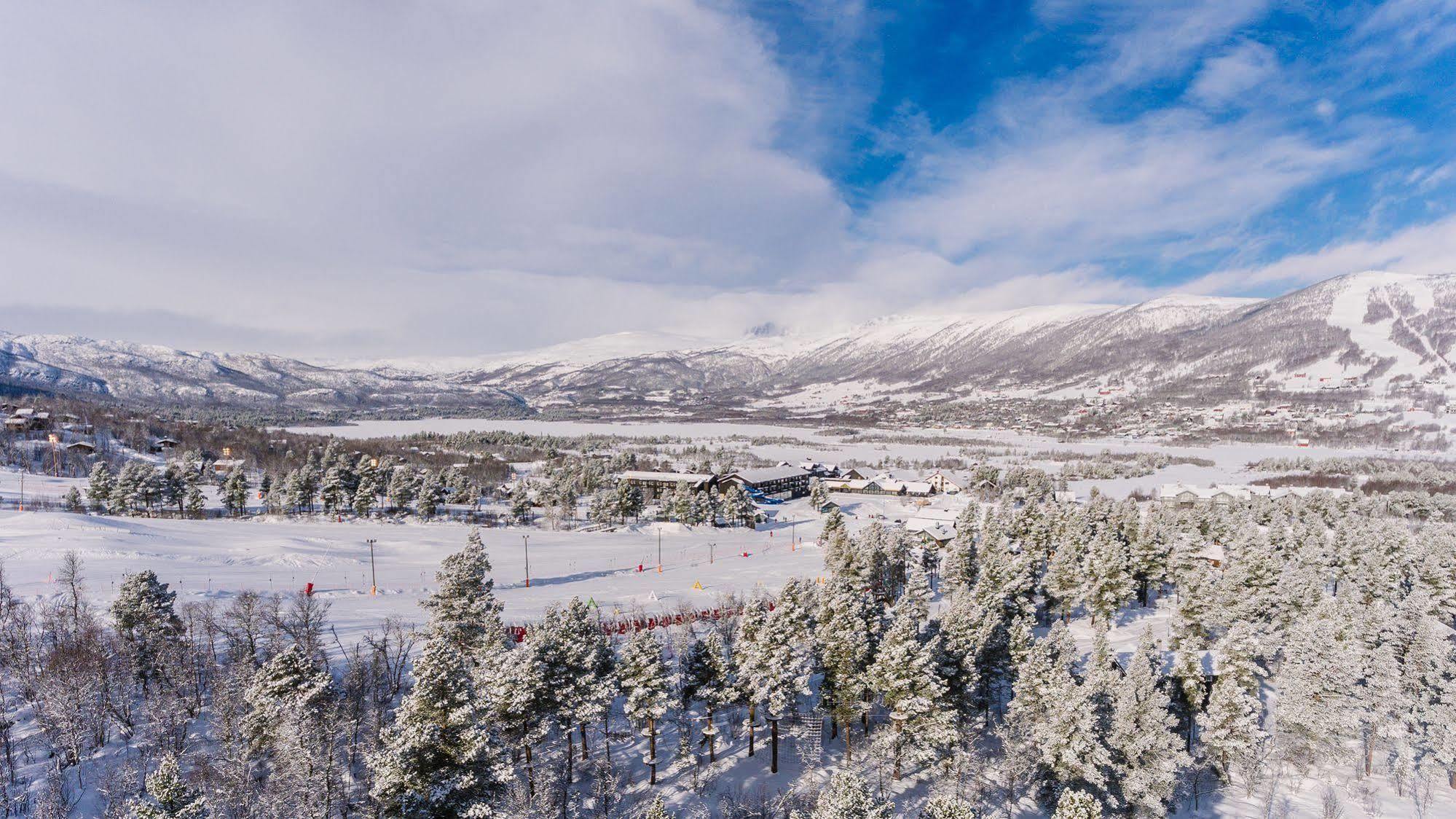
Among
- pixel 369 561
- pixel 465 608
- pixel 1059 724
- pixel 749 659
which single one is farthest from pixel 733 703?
pixel 369 561

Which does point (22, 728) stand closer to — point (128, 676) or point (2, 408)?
point (128, 676)

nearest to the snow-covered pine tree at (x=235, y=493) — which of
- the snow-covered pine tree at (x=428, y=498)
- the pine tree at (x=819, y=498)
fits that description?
the snow-covered pine tree at (x=428, y=498)

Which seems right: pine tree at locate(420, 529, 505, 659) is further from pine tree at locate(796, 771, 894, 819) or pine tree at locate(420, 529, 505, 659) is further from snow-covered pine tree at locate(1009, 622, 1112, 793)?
snow-covered pine tree at locate(1009, 622, 1112, 793)

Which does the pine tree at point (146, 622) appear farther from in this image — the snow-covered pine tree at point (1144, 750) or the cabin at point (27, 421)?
the cabin at point (27, 421)

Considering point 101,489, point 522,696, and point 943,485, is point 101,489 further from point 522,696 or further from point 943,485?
point 943,485

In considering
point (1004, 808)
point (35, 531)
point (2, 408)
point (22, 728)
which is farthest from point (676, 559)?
point (2, 408)

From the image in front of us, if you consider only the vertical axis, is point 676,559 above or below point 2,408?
below

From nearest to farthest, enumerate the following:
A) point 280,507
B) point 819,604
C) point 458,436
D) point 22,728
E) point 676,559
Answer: point 22,728 → point 819,604 → point 676,559 → point 280,507 → point 458,436
